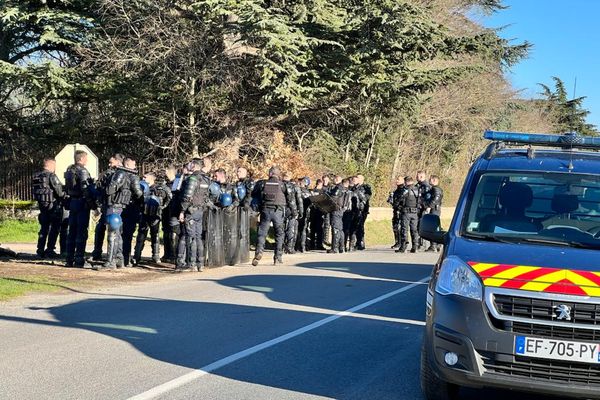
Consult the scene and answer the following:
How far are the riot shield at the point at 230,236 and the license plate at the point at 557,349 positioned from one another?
1050 cm

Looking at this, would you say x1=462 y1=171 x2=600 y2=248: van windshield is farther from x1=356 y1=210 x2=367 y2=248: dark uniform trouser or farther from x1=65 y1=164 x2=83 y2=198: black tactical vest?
x1=356 y1=210 x2=367 y2=248: dark uniform trouser

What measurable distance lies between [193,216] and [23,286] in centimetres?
341

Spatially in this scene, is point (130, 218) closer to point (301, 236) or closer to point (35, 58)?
point (301, 236)

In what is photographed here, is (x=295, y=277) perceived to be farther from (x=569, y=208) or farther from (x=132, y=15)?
(x=132, y=15)

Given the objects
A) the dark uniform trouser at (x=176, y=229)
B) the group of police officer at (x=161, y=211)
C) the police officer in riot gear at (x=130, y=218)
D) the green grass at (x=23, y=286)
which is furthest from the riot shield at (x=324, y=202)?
the green grass at (x=23, y=286)

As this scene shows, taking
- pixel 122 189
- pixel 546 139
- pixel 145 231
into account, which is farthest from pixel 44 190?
pixel 546 139

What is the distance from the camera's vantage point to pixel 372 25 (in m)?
22.8

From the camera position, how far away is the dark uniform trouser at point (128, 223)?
14.7 metres

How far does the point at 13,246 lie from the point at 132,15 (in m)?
8.62

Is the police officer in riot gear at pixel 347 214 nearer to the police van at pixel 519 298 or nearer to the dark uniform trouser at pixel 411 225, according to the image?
the dark uniform trouser at pixel 411 225

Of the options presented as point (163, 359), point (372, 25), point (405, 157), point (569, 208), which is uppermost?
point (372, 25)

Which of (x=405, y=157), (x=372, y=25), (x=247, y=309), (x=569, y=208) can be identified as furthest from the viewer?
(x=405, y=157)

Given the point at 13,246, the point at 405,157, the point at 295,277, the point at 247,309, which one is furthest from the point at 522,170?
the point at 405,157

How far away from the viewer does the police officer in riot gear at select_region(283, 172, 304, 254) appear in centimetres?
1675
